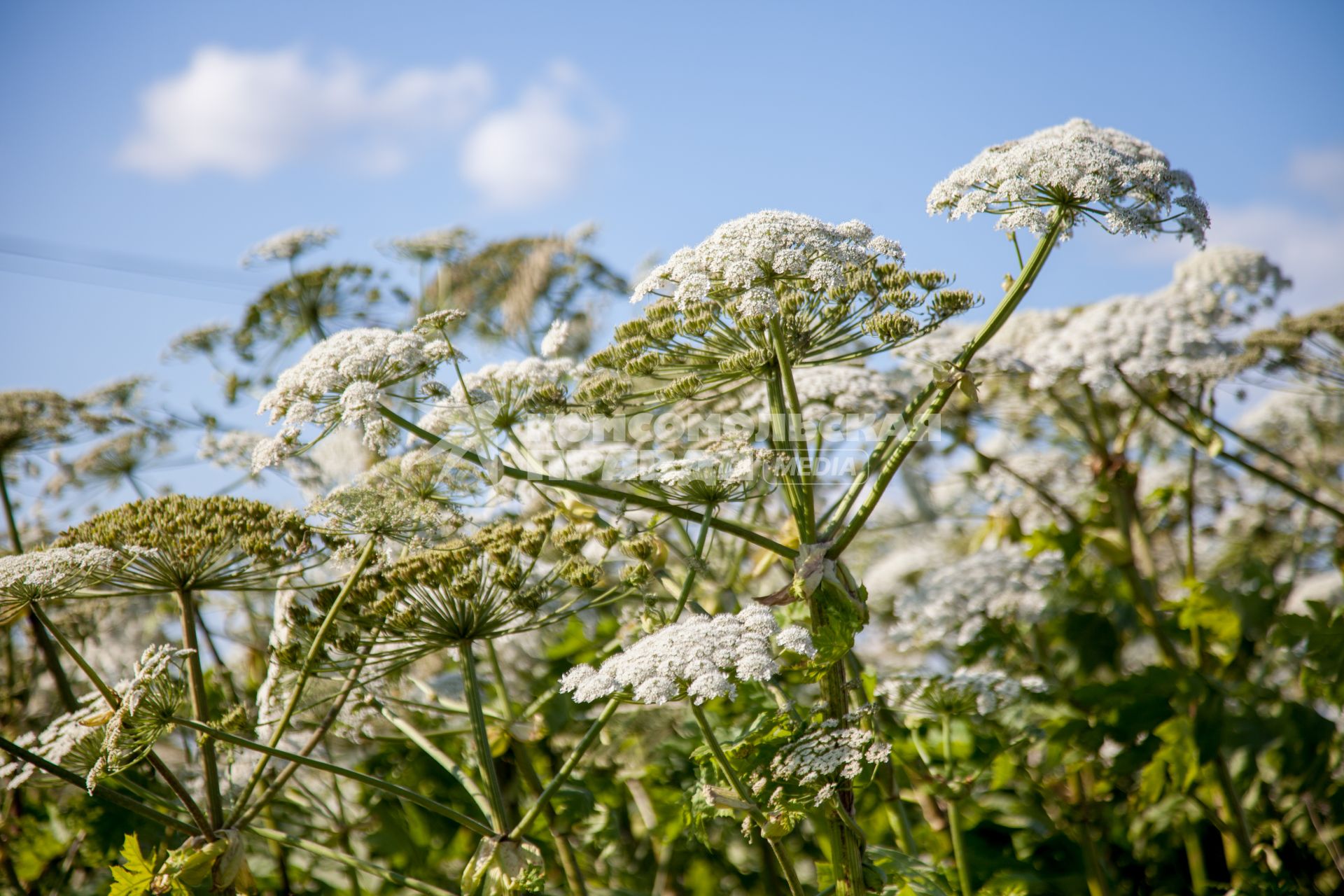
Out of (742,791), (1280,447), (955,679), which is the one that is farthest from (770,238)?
(1280,447)

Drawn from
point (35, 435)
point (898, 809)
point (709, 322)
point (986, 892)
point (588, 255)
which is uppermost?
point (588, 255)

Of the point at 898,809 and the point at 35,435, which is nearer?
the point at 898,809

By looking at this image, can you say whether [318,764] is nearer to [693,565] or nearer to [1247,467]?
[693,565]

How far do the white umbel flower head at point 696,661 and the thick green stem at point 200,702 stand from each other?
1478 mm

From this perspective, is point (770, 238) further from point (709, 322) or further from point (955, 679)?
point (955, 679)

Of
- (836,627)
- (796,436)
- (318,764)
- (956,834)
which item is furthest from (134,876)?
(956,834)

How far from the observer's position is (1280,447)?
9680 mm

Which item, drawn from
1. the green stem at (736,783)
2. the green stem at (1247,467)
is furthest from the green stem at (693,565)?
the green stem at (1247,467)

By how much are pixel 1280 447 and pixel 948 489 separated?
3181mm

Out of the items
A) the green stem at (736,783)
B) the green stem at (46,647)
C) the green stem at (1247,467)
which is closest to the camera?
the green stem at (736,783)

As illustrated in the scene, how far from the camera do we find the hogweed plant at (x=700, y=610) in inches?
140

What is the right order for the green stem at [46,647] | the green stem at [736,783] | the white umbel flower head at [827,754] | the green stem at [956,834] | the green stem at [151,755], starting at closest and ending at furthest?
the white umbel flower head at [827,754]
the green stem at [736,783]
the green stem at [151,755]
the green stem at [956,834]
the green stem at [46,647]

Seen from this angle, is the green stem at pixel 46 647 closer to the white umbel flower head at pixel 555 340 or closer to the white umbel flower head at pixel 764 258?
the white umbel flower head at pixel 555 340

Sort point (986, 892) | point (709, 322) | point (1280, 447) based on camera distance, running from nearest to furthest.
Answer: point (709, 322) → point (986, 892) → point (1280, 447)
